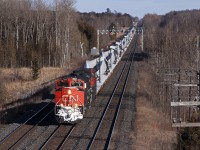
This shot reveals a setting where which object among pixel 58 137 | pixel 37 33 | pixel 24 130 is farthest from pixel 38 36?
pixel 58 137

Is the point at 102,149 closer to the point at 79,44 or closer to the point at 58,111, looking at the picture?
the point at 58,111

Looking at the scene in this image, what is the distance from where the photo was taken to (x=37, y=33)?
259 ft

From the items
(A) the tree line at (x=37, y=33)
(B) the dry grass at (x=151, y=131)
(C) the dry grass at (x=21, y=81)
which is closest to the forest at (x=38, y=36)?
(A) the tree line at (x=37, y=33)

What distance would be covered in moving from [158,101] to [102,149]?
20.5m

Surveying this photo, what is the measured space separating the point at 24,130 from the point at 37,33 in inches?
2204

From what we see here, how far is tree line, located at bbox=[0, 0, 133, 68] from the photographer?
69.7 metres

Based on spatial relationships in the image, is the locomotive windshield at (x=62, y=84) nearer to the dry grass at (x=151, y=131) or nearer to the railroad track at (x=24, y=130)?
the railroad track at (x=24, y=130)

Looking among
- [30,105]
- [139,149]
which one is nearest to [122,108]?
[30,105]

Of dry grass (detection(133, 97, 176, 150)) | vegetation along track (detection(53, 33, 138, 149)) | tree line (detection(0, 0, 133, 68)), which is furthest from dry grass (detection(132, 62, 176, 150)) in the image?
tree line (detection(0, 0, 133, 68))

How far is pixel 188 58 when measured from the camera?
4947 cm

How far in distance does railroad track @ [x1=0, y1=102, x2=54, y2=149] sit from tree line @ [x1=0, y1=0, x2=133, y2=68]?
3769 centimetres

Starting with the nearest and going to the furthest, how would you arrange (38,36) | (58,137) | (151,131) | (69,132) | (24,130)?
(58,137), (69,132), (24,130), (151,131), (38,36)

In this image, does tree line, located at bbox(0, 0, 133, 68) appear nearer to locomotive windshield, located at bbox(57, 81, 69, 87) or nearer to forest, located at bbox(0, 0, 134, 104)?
forest, located at bbox(0, 0, 134, 104)

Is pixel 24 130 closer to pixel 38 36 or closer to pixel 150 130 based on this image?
pixel 150 130
